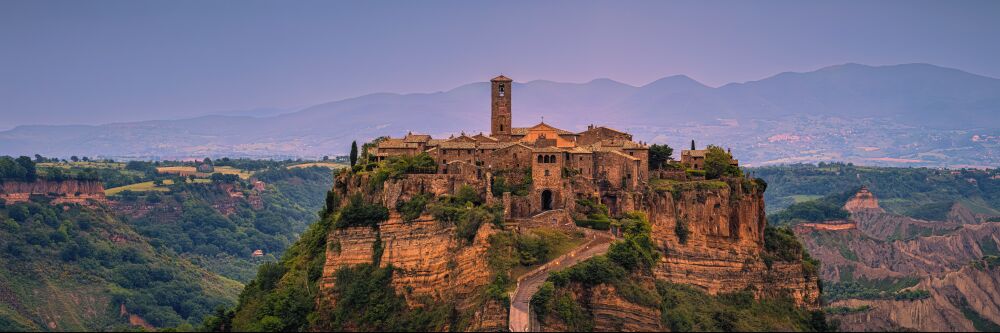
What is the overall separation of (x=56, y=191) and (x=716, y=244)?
87.2m

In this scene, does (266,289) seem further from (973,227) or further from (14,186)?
(973,227)

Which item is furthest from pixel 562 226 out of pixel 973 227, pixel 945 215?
pixel 945 215

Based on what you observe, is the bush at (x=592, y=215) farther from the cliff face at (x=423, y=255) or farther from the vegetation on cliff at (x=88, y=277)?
the vegetation on cliff at (x=88, y=277)

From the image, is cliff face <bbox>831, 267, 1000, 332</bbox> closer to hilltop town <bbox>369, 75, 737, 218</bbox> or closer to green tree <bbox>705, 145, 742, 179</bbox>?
green tree <bbox>705, 145, 742, 179</bbox>

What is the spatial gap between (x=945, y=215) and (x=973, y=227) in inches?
1379

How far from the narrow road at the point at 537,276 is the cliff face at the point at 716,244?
4285 mm

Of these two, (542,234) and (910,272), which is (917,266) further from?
(542,234)

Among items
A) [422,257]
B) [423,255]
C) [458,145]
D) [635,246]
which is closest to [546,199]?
[458,145]

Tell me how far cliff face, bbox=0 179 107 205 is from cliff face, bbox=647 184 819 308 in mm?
82439

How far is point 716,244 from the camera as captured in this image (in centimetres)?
7012

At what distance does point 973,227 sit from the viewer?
13138 cm

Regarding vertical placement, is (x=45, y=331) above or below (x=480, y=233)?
below

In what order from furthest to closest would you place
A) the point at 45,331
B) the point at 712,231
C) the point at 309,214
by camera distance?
the point at 309,214
the point at 45,331
the point at 712,231

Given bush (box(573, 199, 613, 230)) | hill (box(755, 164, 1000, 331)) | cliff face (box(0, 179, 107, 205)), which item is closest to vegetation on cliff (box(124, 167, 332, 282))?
cliff face (box(0, 179, 107, 205))
